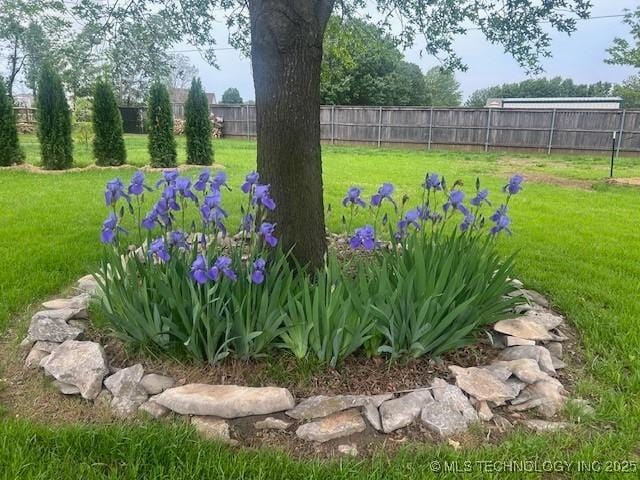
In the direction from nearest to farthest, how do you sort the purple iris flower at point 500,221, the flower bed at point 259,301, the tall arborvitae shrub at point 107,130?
the flower bed at point 259,301 → the purple iris flower at point 500,221 → the tall arborvitae shrub at point 107,130

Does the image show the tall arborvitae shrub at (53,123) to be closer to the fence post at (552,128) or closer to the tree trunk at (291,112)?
the tree trunk at (291,112)

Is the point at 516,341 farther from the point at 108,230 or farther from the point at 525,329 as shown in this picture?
the point at 108,230

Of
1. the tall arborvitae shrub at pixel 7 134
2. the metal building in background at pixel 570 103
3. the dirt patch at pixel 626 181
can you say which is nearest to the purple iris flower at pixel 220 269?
the dirt patch at pixel 626 181

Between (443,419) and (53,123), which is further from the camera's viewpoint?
(53,123)

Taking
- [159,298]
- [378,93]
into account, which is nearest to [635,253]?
[159,298]

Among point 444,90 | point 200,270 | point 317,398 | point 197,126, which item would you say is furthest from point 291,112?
point 444,90

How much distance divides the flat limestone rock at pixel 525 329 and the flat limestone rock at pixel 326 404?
1005 millimetres

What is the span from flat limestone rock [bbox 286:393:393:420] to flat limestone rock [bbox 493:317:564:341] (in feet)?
3.30

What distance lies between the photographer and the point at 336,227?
5.20m

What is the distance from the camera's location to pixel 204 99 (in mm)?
11758

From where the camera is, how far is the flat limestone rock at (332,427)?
6.26ft

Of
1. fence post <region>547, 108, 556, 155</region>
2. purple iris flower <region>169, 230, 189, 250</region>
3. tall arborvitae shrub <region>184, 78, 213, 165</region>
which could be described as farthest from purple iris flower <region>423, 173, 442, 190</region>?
fence post <region>547, 108, 556, 155</region>

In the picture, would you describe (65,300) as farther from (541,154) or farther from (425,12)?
(541,154)

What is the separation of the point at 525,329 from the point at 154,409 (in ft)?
6.50
